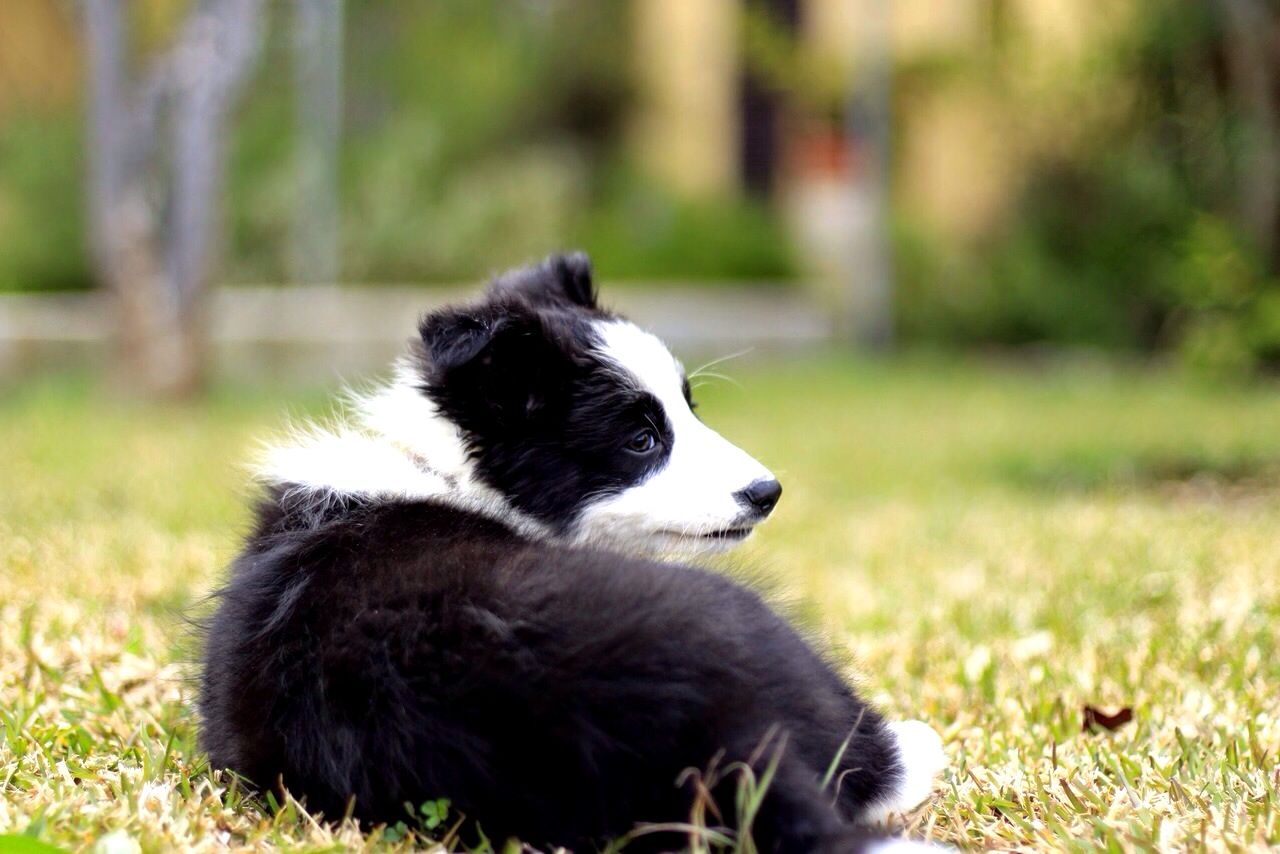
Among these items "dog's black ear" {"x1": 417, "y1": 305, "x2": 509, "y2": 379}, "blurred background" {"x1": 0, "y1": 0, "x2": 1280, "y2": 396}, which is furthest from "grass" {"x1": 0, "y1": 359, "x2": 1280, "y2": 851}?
"blurred background" {"x1": 0, "y1": 0, "x2": 1280, "y2": 396}

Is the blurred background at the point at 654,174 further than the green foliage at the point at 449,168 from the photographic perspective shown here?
No

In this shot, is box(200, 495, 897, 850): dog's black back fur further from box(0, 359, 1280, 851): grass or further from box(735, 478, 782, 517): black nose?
box(735, 478, 782, 517): black nose

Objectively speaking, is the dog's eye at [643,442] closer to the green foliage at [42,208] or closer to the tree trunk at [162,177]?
the tree trunk at [162,177]

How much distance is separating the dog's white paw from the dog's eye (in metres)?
0.73

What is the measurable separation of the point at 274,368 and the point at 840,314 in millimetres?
5366

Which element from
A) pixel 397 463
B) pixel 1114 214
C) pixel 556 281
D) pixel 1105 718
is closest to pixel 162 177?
pixel 556 281

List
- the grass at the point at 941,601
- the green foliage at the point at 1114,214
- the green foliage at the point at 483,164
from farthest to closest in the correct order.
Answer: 1. the green foliage at the point at 483,164
2. the green foliage at the point at 1114,214
3. the grass at the point at 941,601

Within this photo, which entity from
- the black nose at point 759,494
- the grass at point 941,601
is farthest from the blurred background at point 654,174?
the black nose at point 759,494

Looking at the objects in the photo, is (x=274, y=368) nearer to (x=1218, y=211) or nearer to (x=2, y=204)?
(x=2, y=204)

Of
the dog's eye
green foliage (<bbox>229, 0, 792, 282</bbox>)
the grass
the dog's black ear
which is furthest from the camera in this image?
green foliage (<bbox>229, 0, 792, 282</bbox>)

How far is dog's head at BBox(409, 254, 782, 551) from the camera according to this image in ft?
9.53

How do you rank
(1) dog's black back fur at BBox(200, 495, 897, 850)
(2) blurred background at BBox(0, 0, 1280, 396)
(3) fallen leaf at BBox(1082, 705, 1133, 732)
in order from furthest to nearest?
(2) blurred background at BBox(0, 0, 1280, 396) < (3) fallen leaf at BBox(1082, 705, 1133, 732) < (1) dog's black back fur at BBox(200, 495, 897, 850)

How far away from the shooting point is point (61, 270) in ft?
44.0

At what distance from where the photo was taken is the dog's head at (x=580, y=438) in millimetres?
2904
